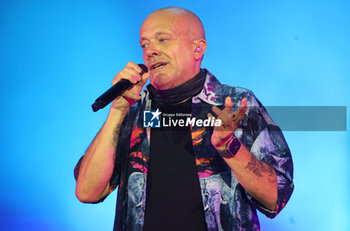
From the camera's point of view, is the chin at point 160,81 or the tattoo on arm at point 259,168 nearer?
the tattoo on arm at point 259,168

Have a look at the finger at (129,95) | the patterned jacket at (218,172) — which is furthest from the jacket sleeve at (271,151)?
the finger at (129,95)

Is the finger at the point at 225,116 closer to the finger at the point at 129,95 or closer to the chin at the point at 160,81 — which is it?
the finger at the point at 129,95

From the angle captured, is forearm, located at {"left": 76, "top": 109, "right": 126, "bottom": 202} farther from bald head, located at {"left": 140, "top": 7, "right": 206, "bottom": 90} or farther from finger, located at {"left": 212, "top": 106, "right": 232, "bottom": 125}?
finger, located at {"left": 212, "top": 106, "right": 232, "bottom": 125}

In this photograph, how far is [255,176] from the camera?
131cm

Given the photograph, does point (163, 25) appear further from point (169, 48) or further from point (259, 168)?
point (259, 168)

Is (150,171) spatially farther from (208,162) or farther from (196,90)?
(196,90)

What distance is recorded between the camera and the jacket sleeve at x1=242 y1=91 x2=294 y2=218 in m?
1.41

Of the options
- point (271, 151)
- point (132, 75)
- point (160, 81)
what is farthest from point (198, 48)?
point (271, 151)

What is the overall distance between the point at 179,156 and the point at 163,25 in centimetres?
57

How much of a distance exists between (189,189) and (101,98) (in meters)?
0.47

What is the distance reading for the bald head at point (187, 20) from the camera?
5.42 feet

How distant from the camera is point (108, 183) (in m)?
1.54

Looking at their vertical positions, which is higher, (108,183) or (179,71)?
(179,71)
